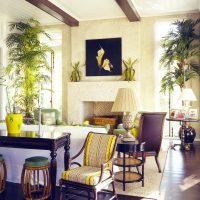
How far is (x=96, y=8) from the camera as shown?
7.37 m

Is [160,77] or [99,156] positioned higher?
[160,77]

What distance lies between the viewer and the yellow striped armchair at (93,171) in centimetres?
303

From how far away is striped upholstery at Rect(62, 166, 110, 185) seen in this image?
118 inches

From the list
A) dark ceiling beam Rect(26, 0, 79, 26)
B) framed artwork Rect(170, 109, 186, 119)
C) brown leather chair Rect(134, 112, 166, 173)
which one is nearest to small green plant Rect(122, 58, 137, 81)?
framed artwork Rect(170, 109, 186, 119)

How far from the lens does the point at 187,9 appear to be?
7.48 metres

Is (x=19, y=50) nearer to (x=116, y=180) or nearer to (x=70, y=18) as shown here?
(x=70, y=18)

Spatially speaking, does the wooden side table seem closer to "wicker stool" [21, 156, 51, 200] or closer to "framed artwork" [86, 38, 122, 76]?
"wicker stool" [21, 156, 51, 200]

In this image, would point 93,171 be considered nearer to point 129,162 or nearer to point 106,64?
point 129,162

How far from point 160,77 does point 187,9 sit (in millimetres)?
1909

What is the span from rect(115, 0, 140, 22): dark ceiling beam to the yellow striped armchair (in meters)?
3.88

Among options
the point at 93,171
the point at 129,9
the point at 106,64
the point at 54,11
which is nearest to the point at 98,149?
the point at 93,171

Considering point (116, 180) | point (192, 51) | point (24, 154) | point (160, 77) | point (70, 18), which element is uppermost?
point (70, 18)

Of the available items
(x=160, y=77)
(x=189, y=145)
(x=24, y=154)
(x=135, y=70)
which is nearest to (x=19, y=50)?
(x=135, y=70)

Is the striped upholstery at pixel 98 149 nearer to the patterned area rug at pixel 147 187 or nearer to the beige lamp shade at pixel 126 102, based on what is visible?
the beige lamp shade at pixel 126 102
